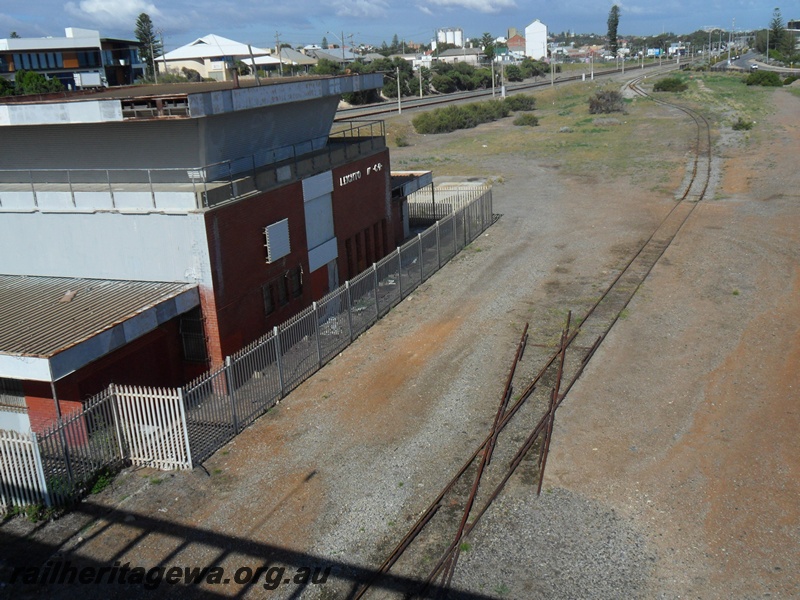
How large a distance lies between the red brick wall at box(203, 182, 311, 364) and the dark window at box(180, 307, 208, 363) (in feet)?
0.64

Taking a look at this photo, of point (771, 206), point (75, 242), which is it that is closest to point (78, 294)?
point (75, 242)

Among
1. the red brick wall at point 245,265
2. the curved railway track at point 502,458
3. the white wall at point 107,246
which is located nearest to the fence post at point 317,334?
the red brick wall at point 245,265

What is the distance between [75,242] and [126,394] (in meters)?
6.03

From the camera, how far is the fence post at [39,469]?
13405 millimetres

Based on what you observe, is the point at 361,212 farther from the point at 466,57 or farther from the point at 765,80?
the point at 466,57

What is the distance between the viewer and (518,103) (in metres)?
84.6

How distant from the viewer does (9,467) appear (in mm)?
13680

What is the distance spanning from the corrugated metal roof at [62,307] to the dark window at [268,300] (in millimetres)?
2781

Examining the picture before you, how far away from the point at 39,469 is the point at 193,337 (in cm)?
581

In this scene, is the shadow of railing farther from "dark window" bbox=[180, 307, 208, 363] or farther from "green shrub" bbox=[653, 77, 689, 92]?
"green shrub" bbox=[653, 77, 689, 92]

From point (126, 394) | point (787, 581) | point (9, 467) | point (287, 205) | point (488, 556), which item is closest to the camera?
point (787, 581)

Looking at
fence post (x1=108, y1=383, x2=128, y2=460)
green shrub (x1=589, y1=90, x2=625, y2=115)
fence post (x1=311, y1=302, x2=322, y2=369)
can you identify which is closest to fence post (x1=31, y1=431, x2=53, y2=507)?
fence post (x1=108, y1=383, x2=128, y2=460)

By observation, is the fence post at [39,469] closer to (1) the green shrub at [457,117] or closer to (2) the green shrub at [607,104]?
(1) the green shrub at [457,117]

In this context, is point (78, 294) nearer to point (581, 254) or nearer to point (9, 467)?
point (9, 467)
